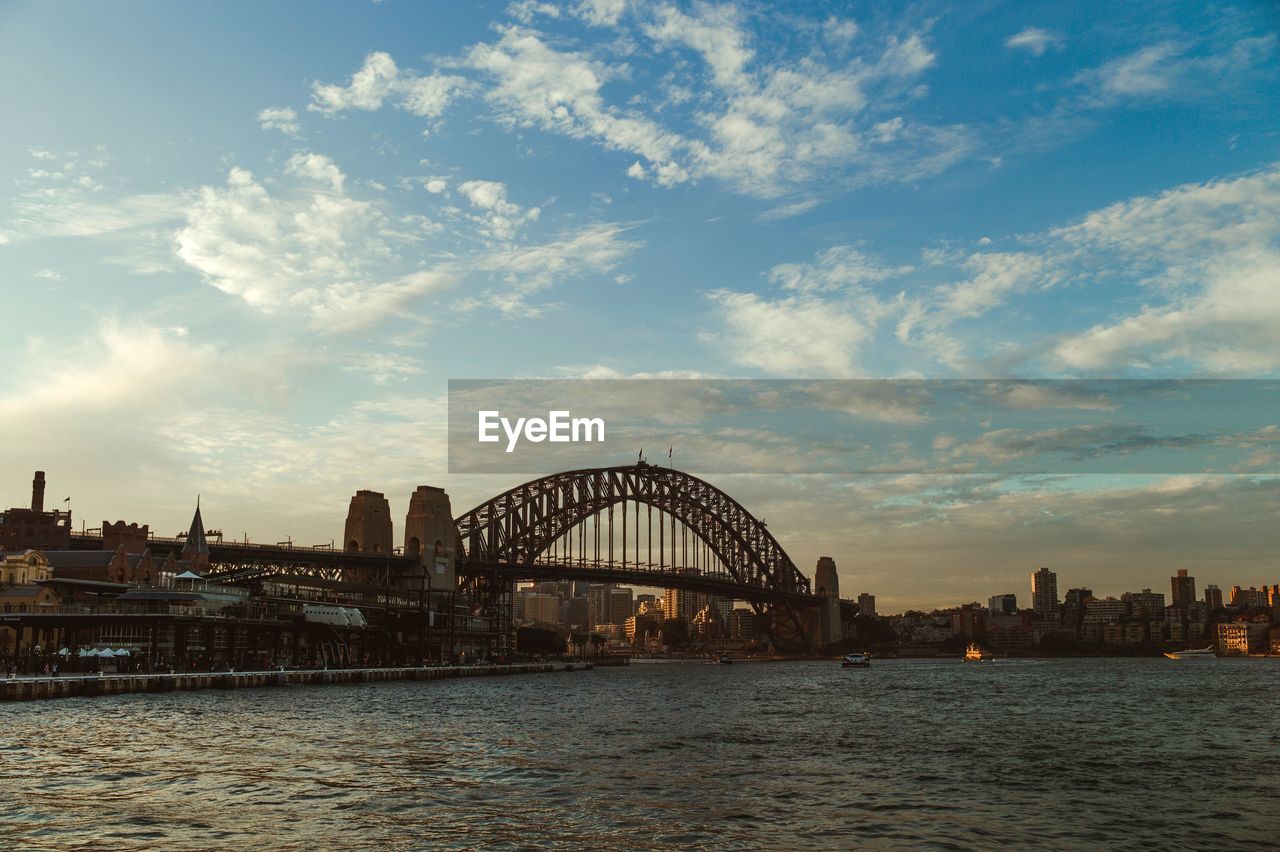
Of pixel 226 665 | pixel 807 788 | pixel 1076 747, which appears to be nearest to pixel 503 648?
pixel 226 665

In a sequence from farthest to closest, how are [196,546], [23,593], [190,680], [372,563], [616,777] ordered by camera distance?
[372,563], [196,546], [23,593], [190,680], [616,777]

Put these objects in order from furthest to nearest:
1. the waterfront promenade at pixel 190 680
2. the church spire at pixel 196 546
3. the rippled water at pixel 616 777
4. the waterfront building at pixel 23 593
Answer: the church spire at pixel 196 546
the waterfront building at pixel 23 593
the waterfront promenade at pixel 190 680
the rippled water at pixel 616 777

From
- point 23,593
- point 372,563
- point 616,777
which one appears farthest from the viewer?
point 372,563

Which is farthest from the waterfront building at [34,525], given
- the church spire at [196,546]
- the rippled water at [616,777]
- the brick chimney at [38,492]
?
the rippled water at [616,777]

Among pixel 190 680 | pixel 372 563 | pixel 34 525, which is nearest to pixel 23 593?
pixel 190 680

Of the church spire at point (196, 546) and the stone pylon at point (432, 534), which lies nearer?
the church spire at point (196, 546)

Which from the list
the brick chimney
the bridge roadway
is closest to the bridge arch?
the bridge roadway

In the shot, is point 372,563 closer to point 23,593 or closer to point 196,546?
point 196,546

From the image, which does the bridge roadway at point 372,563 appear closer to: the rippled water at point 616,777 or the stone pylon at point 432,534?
the stone pylon at point 432,534
